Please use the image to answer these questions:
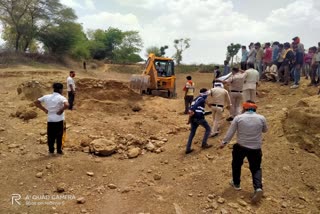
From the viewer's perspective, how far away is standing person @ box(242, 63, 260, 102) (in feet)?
29.7

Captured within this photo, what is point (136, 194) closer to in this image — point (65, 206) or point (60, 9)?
point (65, 206)

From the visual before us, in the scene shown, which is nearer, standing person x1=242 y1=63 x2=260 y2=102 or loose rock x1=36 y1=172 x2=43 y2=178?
loose rock x1=36 y1=172 x2=43 y2=178

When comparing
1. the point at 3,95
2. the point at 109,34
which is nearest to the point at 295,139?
the point at 3,95

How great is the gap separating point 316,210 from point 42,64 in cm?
2721

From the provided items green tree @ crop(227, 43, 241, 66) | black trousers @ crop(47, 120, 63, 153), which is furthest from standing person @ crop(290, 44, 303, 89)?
green tree @ crop(227, 43, 241, 66)

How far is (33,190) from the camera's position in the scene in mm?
6129

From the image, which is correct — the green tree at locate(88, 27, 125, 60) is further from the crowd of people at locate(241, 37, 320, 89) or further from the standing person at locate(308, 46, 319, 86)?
the standing person at locate(308, 46, 319, 86)

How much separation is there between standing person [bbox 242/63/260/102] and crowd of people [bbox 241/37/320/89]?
2.54m

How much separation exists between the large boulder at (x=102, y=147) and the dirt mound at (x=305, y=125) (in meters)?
4.07

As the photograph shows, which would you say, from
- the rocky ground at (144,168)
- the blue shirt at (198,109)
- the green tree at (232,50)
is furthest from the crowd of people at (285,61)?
the green tree at (232,50)

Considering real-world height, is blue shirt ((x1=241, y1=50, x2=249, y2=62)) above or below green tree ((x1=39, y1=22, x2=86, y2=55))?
below

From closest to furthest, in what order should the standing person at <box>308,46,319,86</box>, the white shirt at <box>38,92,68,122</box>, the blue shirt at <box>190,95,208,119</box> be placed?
the white shirt at <box>38,92,68,122</box>
the blue shirt at <box>190,95,208,119</box>
the standing person at <box>308,46,319,86</box>

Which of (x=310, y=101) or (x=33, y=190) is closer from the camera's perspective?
(x=33, y=190)

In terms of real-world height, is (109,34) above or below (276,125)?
above
